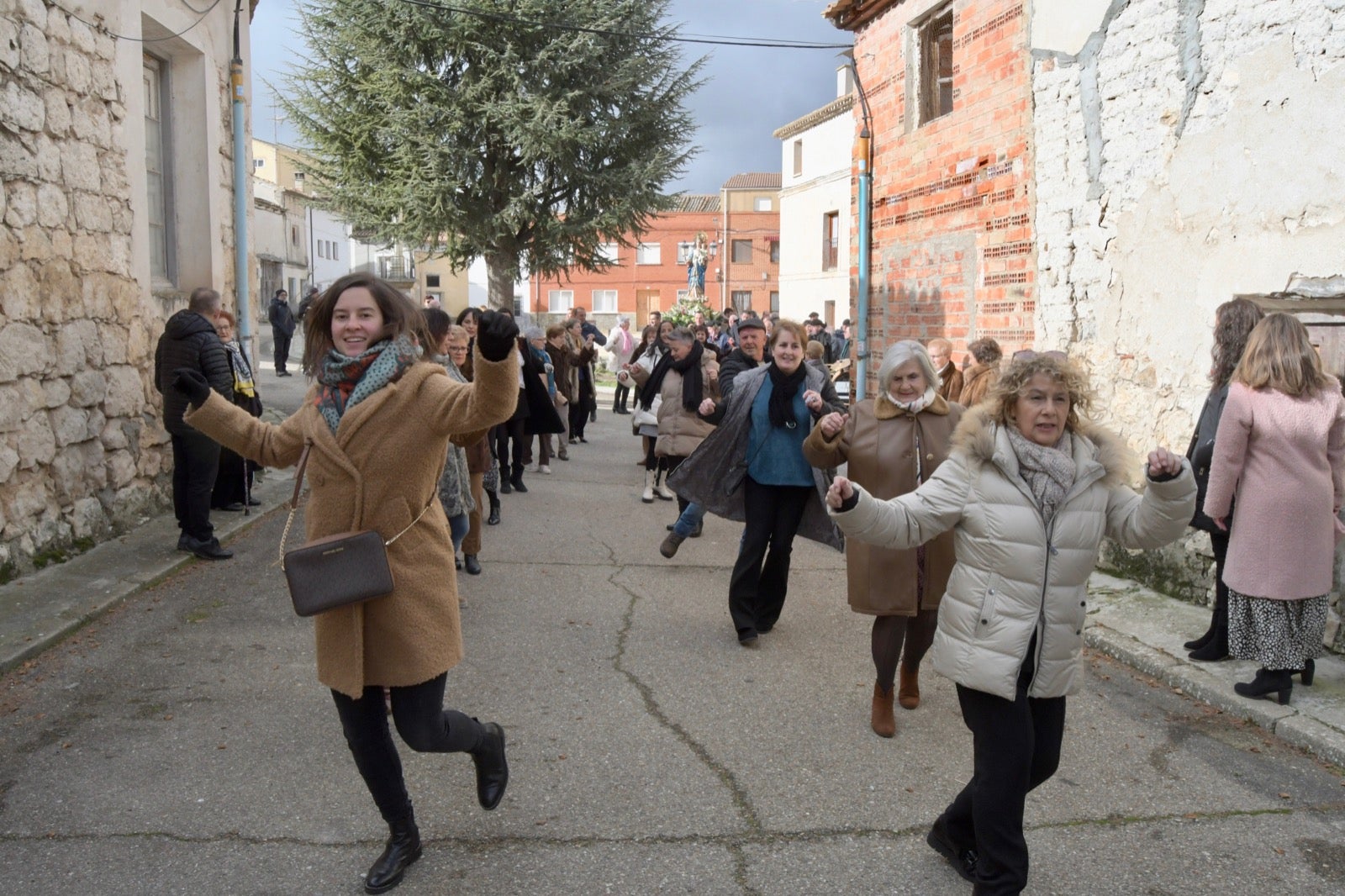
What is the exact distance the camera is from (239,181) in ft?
33.6

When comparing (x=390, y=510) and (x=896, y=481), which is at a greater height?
(x=390, y=510)

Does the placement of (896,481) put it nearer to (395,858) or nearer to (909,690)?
(909,690)

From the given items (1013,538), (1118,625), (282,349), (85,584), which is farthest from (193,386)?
(282,349)

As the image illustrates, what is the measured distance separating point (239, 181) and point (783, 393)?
6.57 m

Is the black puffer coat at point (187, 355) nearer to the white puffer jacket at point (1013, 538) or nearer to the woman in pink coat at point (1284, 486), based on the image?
the white puffer jacket at point (1013, 538)

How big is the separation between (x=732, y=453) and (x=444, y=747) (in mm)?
3107

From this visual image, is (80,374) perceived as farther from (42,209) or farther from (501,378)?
(501,378)

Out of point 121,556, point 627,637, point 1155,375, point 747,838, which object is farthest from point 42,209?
point 1155,375

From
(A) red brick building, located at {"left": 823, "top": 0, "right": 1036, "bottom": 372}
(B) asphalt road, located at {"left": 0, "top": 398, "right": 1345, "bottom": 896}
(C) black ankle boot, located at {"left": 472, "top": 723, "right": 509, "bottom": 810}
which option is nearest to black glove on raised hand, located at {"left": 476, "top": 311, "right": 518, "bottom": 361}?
(C) black ankle boot, located at {"left": 472, "top": 723, "right": 509, "bottom": 810}

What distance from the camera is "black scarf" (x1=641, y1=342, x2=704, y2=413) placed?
8.72 metres

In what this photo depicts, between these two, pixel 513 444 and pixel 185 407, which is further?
pixel 513 444

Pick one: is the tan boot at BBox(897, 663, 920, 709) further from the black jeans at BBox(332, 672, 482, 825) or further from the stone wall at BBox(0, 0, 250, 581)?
the stone wall at BBox(0, 0, 250, 581)

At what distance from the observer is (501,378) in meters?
2.96

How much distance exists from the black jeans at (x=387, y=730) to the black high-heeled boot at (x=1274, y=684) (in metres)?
3.73
